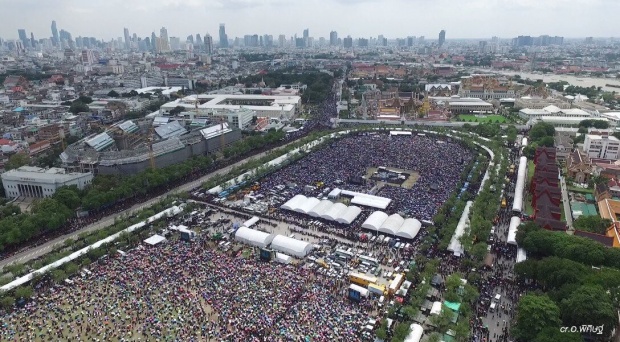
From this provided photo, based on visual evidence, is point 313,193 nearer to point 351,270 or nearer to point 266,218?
point 266,218

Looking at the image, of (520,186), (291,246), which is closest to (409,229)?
(291,246)

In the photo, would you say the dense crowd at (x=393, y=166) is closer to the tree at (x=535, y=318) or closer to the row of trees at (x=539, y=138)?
the row of trees at (x=539, y=138)

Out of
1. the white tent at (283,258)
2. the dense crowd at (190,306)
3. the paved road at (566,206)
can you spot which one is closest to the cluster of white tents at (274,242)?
the white tent at (283,258)

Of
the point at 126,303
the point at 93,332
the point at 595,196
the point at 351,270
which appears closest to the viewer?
the point at 93,332

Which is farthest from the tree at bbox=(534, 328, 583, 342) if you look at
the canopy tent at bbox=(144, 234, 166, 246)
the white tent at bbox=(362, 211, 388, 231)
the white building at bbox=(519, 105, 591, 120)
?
the white building at bbox=(519, 105, 591, 120)

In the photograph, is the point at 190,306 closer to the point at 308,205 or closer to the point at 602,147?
the point at 308,205

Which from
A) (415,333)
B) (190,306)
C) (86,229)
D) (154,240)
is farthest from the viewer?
(86,229)

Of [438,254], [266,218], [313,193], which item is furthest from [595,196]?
[266,218]
